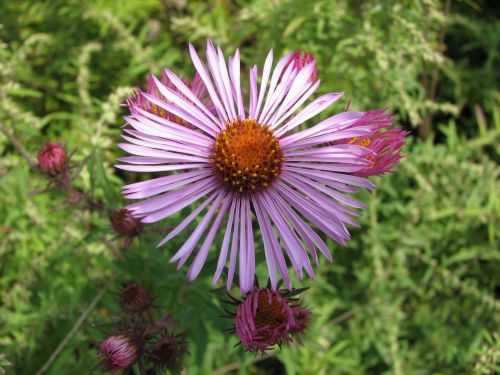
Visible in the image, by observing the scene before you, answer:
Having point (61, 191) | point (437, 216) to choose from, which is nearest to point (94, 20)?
point (61, 191)

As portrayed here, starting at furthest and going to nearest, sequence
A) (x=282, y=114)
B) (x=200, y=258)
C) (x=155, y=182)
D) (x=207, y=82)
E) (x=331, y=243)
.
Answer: (x=331, y=243) → (x=282, y=114) → (x=207, y=82) → (x=155, y=182) → (x=200, y=258)

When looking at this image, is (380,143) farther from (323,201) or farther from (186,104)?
(186,104)

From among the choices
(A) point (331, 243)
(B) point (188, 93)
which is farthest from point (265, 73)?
(A) point (331, 243)

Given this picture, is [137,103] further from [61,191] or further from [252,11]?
[252,11]

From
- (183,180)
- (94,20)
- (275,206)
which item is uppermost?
(94,20)

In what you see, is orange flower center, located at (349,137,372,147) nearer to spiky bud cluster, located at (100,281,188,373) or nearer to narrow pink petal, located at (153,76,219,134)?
narrow pink petal, located at (153,76,219,134)
